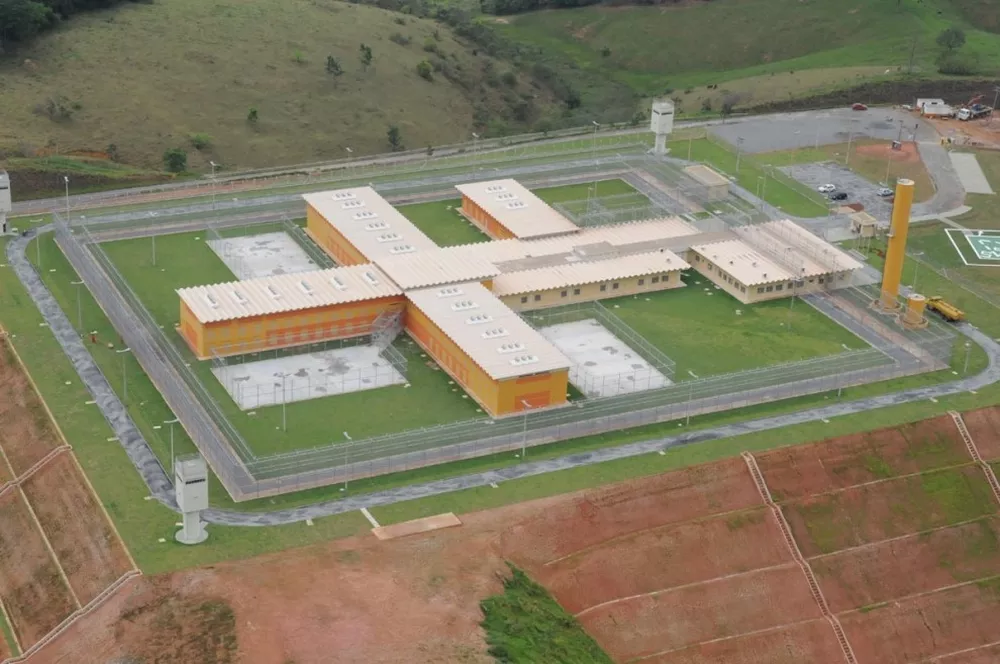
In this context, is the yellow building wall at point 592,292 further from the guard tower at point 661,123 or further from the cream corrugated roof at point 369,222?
the guard tower at point 661,123

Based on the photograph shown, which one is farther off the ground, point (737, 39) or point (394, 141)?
point (737, 39)

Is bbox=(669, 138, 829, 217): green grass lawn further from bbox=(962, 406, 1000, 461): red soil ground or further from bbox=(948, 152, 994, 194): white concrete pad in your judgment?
bbox=(962, 406, 1000, 461): red soil ground

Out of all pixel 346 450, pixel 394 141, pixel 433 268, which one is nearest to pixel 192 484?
pixel 346 450

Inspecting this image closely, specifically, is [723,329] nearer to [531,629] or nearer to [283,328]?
[283,328]

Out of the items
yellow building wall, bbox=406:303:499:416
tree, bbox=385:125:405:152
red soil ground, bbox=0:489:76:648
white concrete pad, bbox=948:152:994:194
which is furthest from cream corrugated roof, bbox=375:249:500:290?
white concrete pad, bbox=948:152:994:194

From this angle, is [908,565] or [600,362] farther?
[600,362]

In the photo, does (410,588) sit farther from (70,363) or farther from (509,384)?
(70,363)

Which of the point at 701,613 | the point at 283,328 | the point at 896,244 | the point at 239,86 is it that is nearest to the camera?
the point at 701,613
